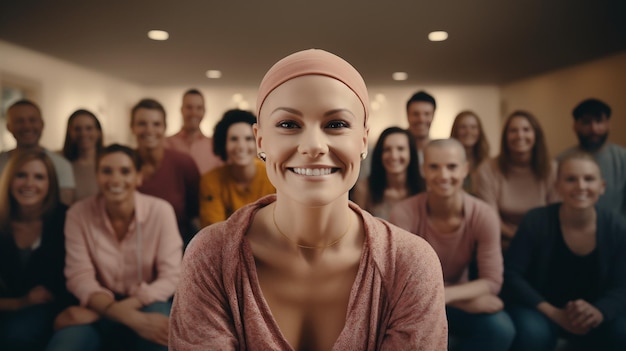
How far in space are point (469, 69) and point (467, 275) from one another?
1297 mm

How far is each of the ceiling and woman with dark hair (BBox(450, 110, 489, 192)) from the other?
0.24m

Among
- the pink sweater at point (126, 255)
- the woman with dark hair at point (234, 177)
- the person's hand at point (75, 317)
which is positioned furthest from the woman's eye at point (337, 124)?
the person's hand at point (75, 317)

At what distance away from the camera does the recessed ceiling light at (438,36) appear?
2.73 meters

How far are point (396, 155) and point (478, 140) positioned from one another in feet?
2.23

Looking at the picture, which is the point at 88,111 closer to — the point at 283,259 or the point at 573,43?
the point at 283,259

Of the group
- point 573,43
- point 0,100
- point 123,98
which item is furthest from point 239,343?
point 573,43

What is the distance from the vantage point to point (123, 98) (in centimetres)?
284

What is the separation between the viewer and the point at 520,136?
2926 mm

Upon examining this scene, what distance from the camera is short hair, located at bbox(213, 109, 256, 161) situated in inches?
96.6

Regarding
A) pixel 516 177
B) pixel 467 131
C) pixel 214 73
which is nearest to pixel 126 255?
pixel 214 73

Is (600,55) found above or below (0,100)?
above

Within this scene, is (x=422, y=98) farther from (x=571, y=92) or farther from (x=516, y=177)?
(x=571, y=92)

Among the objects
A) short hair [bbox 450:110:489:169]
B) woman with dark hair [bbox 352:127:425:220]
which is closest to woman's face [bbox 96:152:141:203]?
woman with dark hair [bbox 352:127:425:220]

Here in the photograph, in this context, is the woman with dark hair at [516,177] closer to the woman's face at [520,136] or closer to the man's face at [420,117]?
the woman's face at [520,136]
